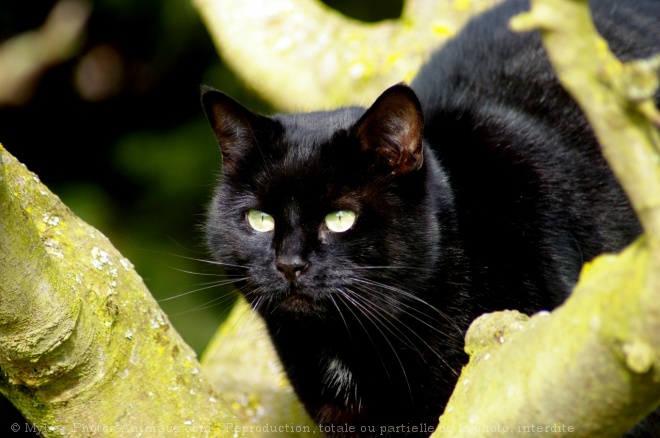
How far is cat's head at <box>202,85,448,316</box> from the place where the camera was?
1523mm

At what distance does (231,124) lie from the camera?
1727 millimetres

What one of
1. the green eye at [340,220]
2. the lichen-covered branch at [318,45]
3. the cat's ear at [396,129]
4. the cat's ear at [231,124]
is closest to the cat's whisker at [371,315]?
the green eye at [340,220]

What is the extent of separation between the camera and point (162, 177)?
134 inches

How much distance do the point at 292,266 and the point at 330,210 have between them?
0.49 feet

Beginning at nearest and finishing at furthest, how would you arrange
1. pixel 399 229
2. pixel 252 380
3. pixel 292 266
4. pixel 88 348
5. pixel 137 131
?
pixel 88 348 → pixel 292 266 → pixel 399 229 → pixel 252 380 → pixel 137 131

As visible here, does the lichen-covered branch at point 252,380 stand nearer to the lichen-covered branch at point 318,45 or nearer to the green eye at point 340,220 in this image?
the green eye at point 340,220

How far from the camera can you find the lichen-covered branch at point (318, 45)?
261 centimetres

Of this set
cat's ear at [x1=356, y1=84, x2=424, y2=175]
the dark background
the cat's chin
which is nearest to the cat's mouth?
the cat's chin

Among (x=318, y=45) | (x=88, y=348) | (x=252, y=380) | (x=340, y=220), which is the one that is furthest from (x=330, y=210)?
(x=318, y=45)

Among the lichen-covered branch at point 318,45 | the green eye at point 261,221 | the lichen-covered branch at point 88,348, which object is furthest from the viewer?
the lichen-covered branch at point 318,45

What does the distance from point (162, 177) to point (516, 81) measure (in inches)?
72.8

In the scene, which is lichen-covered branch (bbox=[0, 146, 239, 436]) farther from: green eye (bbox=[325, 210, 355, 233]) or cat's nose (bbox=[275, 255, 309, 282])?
green eye (bbox=[325, 210, 355, 233])

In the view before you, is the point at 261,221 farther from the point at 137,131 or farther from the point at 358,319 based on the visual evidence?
the point at 137,131

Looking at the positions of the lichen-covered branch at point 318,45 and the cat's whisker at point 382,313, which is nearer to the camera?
the cat's whisker at point 382,313
